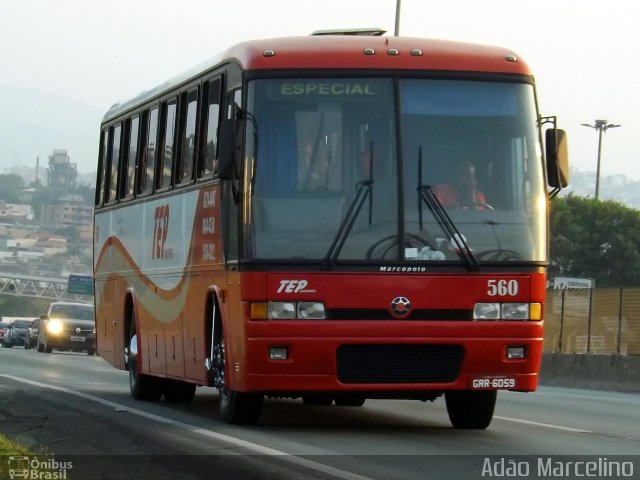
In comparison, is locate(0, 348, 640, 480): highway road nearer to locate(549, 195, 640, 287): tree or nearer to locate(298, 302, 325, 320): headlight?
locate(298, 302, 325, 320): headlight

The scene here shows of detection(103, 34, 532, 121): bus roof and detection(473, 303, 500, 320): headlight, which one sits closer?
detection(473, 303, 500, 320): headlight

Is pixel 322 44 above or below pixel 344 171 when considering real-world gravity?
above

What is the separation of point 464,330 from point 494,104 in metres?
1.96

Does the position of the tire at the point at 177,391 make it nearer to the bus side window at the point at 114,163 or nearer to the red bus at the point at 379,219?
the bus side window at the point at 114,163

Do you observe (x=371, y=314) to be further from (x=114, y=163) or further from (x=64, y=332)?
(x=64, y=332)

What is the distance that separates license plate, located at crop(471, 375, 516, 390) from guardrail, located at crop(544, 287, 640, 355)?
18867 millimetres

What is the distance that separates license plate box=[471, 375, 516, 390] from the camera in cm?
1390

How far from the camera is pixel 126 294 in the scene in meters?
20.0

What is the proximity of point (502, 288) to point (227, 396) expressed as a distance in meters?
2.76

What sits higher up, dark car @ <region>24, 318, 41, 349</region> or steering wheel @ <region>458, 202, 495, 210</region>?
steering wheel @ <region>458, 202, 495, 210</region>

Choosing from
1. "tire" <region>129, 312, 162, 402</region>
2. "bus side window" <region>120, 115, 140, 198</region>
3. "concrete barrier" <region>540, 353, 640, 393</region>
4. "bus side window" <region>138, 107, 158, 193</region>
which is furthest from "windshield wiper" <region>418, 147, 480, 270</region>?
"concrete barrier" <region>540, 353, 640, 393</region>

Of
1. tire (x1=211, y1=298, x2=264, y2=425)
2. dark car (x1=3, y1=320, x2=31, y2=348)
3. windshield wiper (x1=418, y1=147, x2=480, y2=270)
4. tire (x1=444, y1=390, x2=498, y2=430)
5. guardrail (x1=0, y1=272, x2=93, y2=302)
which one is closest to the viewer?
windshield wiper (x1=418, y1=147, x2=480, y2=270)

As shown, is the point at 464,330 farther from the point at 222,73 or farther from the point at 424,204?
the point at 222,73

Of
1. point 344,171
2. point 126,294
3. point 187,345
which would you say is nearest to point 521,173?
point 344,171
